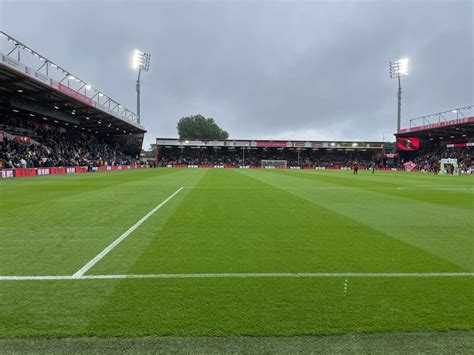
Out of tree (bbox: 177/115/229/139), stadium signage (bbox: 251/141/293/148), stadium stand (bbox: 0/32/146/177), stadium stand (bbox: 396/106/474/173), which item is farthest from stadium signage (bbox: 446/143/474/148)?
tree (bbox: 177/115/229/139)

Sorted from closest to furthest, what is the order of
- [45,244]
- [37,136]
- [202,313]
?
1. [202,313]
2. [45,244]
3. [37,136]

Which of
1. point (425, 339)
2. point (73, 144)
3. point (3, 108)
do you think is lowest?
point (425, 339)

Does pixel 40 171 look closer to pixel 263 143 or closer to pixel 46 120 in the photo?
pixel 46 120

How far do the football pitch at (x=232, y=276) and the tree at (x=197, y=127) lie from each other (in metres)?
137

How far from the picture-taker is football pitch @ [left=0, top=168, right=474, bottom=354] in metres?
3.57

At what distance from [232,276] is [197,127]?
142653mm

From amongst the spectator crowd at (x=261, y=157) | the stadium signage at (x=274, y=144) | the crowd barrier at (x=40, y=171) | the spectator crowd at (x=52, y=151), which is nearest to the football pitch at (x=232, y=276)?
the crowd barrier at (x=40, y=171)

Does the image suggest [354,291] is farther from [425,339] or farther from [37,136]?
[37,136]

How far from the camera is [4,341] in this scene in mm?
3203

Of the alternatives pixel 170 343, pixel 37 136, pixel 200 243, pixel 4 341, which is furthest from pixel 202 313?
pixel 37 136

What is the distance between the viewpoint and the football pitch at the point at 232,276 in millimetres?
3568

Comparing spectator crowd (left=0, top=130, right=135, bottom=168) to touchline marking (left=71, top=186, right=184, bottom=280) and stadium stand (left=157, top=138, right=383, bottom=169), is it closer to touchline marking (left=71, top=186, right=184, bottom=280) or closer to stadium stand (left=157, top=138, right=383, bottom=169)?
stadium stand (left=157, top=138, right=383, bottom=169)

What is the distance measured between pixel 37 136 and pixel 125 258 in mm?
49806

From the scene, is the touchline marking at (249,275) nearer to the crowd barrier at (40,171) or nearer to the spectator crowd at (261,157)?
the crowd barrier at (40,171)
